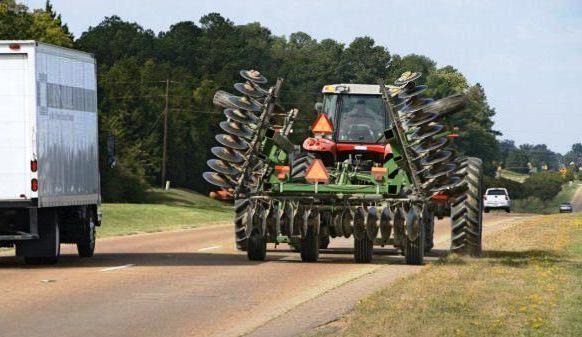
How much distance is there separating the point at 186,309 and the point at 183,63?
163157 mm

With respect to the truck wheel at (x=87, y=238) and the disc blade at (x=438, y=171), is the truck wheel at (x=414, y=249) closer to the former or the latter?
the disc blade at (x=438, y=171)

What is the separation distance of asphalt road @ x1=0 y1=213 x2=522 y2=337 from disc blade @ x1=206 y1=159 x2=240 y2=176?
1599 millimetres

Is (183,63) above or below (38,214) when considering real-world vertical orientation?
above

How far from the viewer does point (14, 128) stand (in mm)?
23156

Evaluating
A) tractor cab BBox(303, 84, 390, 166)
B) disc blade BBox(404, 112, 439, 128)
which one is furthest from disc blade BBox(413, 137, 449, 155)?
tractor cab BBox(303, 84, 390, 166)

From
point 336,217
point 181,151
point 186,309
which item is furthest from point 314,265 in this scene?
point 181,151

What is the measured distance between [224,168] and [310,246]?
2081 mm

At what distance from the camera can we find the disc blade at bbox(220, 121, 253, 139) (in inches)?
1007

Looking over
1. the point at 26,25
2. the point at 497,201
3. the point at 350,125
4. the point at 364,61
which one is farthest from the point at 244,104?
the point at 364,61

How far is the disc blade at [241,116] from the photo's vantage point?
25.7m

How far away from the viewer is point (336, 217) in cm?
2430

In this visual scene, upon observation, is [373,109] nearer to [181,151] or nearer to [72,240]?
[72,240]

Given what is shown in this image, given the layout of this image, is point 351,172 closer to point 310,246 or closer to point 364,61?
point 310,246

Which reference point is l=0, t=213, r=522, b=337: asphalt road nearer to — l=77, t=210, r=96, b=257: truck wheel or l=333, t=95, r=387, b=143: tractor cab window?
l=77, t=210, r=96, b=257: truck wheel
